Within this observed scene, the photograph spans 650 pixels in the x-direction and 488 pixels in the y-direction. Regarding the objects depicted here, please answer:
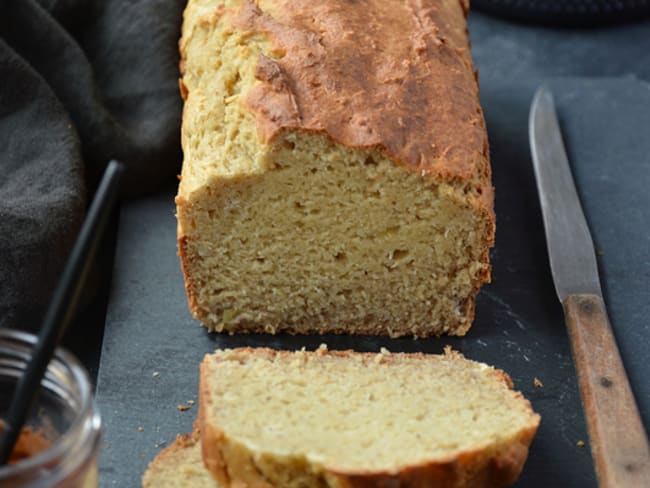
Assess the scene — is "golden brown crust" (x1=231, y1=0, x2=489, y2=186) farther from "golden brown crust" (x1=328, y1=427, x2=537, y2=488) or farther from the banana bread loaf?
"golden brown crust" (x1=328, y1=427, x2=537, y2=488)

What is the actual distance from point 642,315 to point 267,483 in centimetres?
189

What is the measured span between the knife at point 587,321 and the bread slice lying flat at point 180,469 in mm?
1228

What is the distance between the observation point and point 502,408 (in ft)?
11.2

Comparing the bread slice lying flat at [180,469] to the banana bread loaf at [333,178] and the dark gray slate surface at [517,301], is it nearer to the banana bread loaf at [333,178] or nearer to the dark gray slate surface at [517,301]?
the dark gray slate surface at [517,301]

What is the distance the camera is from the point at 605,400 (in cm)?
349

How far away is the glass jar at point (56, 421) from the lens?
2.50 m

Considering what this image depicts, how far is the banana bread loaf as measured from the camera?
3.70 m

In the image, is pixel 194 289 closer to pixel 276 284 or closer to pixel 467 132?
pixel 276 284

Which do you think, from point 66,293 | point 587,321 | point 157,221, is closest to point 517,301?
point 587,321

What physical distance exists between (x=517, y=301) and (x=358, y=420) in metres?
1.25

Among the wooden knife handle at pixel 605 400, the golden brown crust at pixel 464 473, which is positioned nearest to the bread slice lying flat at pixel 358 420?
the golden brown crust at pixel 464 473

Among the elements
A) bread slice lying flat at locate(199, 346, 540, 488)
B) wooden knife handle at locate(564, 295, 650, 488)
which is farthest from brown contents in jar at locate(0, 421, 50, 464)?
wooden knife handle at locate(564, 295, 650, 488)

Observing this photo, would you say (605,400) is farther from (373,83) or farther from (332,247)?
(373,83)

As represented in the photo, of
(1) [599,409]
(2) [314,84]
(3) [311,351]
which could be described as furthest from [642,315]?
(2) [314,84]
